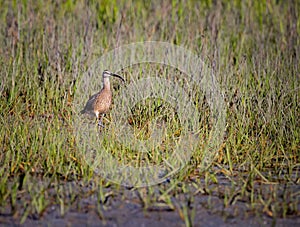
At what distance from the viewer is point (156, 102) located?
5.60 meters

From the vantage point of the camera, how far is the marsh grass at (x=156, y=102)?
382cm

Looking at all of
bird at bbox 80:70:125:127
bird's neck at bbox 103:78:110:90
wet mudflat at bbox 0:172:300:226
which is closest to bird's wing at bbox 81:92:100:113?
bird at bbox 80:70:125:127

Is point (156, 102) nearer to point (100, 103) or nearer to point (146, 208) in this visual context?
point (100, 103)

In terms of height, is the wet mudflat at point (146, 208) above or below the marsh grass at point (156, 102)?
below

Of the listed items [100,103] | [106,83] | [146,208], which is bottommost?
[146,208]

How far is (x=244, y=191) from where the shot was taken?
3838 mm

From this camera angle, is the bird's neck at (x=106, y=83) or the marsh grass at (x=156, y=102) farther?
the bird's neck at (x=106, y=83)

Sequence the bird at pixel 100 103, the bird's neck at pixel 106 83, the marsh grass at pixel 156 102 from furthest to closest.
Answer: the bird's neck at pixel 106 83, the bird at pixel 100 103, the marsh grass at pixel 156 102

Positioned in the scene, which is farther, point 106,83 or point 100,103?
point 106,83

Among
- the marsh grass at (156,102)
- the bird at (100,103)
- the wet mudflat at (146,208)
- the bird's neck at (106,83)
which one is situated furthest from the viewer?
the bird's neck at (106,83)

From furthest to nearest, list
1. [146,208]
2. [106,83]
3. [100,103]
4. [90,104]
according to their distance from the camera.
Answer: [106,83] < [90,104] < [100,103] < [146,208]

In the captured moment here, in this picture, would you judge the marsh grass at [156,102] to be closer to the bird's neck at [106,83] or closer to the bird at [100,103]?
the bird at [100,103]

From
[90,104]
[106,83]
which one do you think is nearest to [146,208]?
[90,104]

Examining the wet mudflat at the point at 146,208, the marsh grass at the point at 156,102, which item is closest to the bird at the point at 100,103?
the marsh grass at the point at 156,102
